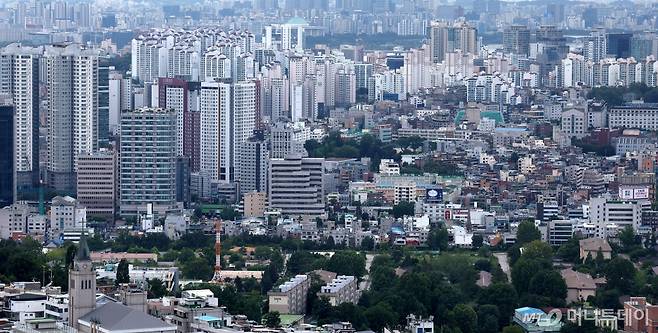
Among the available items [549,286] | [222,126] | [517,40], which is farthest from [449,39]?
[549,286]

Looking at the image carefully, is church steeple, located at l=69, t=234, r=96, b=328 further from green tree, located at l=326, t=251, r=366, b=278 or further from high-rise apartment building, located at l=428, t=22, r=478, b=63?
high-rise apartment building, located at l=428, t=22, r=478, b=63

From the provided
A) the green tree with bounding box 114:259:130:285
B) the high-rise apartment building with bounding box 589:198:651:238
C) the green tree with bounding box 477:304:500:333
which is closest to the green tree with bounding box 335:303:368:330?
the green tree with bounding box 477:304:500:333

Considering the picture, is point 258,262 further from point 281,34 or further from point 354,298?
point 281,34

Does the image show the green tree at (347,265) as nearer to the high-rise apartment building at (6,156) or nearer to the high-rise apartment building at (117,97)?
the high-rise apartment building at (6,156)

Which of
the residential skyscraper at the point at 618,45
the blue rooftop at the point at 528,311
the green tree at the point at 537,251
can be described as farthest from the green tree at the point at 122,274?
the residential skyscraper at the point at 618,45

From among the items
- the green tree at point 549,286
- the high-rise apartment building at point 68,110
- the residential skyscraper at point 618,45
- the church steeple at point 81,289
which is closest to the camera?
the church steeple at point 81,289
